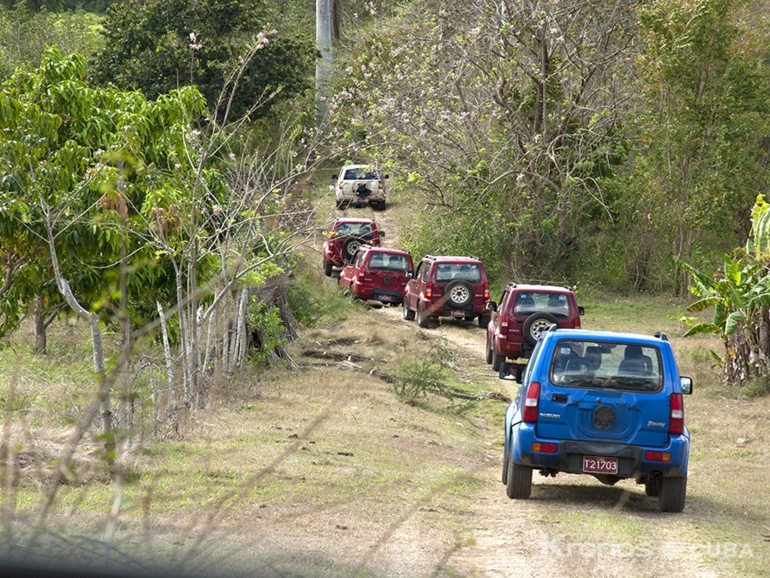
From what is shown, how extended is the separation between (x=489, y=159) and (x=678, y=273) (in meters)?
5.88

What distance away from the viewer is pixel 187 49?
31.0 m

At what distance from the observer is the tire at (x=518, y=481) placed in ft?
32.6

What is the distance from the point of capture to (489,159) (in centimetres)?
3119

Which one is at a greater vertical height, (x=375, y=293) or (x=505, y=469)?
(x=505, y=469)

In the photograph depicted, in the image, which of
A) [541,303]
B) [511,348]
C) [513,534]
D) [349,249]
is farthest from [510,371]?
[349,249]

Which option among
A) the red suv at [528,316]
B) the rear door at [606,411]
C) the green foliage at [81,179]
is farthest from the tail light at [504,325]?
the rear door at [606,411]

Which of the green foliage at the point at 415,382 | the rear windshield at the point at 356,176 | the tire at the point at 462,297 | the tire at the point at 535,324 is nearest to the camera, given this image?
the green foliage at the point at 415,382

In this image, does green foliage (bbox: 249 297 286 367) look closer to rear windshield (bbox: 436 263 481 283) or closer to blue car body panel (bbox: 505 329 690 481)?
blue car body panel (bbox: 505 329 690 481)

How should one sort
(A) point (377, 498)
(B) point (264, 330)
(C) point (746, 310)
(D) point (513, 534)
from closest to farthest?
(D) point (513, 534)
(A) point (377, 498)
(B) point (264, 330)
(C) point (746, 310)

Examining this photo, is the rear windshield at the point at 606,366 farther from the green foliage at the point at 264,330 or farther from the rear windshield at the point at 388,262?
the rear windshield at the point at 388,262

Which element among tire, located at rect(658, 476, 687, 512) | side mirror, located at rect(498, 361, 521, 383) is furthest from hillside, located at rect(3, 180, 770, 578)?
side mirror, located at rect(498, 361, 521, 383)

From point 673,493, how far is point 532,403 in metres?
1.43

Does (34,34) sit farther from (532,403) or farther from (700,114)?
(532,403)

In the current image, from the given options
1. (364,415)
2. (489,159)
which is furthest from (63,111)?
(489,159)
